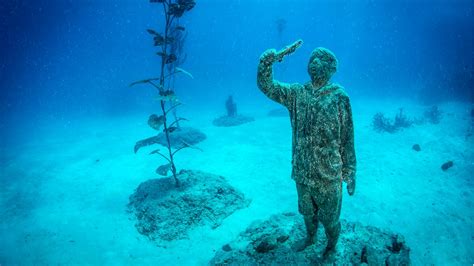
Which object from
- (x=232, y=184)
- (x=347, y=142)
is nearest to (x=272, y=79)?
(x=347, y=142)

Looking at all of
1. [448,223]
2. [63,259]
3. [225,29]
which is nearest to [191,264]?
[63,259]

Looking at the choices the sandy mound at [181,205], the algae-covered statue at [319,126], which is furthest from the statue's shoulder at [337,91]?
the sandy mound at [181,205]

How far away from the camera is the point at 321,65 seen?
2246mm

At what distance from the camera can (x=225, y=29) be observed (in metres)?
175

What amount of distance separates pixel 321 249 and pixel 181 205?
3085mm

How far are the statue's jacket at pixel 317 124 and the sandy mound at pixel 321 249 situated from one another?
1.21 m

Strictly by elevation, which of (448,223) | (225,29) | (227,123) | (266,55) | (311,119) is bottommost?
(448,223)

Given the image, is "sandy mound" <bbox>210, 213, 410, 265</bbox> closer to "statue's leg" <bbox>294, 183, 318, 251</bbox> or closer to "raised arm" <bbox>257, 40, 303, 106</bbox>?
"statue's leg" <bbox>294, 183, 318, 251</bbox>

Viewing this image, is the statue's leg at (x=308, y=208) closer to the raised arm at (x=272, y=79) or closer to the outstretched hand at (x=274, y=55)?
the raised arm at (x=272, y=79)

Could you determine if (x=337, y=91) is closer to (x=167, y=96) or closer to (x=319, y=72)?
(x=319, y=72)

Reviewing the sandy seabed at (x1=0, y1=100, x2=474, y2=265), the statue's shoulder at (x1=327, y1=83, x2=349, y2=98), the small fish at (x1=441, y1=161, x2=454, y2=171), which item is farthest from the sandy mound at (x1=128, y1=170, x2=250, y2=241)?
the small fish at (x1=441, y1=161, x2=454, y2=171)

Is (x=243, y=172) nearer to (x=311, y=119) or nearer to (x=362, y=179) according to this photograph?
(x=362, y=179)

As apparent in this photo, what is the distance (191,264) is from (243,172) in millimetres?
3647

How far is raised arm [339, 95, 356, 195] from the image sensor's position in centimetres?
234
